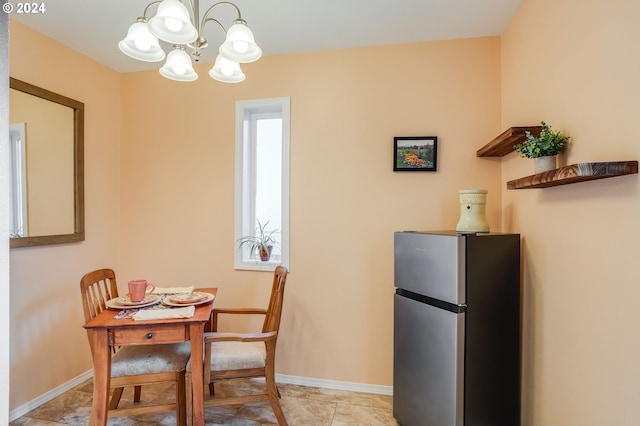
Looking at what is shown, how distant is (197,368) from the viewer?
1.73 meters

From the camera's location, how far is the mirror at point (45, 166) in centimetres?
215

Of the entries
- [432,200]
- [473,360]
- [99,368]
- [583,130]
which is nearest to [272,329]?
[99,368]

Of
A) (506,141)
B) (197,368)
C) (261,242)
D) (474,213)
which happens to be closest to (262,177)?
(261,242)

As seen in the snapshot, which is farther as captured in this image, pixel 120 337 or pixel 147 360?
pixel 147 360

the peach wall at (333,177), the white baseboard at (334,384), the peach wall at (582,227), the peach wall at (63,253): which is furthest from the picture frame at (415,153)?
the peach wall at (63,253)

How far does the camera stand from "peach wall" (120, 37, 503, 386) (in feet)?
7.68

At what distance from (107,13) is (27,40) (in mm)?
625

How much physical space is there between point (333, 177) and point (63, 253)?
210 centimetres

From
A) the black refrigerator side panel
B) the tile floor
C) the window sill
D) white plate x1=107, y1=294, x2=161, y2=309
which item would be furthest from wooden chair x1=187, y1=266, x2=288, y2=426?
the black refrigerator side panel

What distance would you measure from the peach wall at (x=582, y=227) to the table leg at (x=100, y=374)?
213cm

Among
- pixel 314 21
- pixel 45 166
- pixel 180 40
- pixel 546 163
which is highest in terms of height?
pixel 314 21

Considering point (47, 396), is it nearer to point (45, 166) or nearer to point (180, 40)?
point (45, 166)

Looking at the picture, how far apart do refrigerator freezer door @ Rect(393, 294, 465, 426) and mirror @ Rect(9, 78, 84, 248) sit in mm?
2457

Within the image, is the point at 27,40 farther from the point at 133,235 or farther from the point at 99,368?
the point at 99,368
